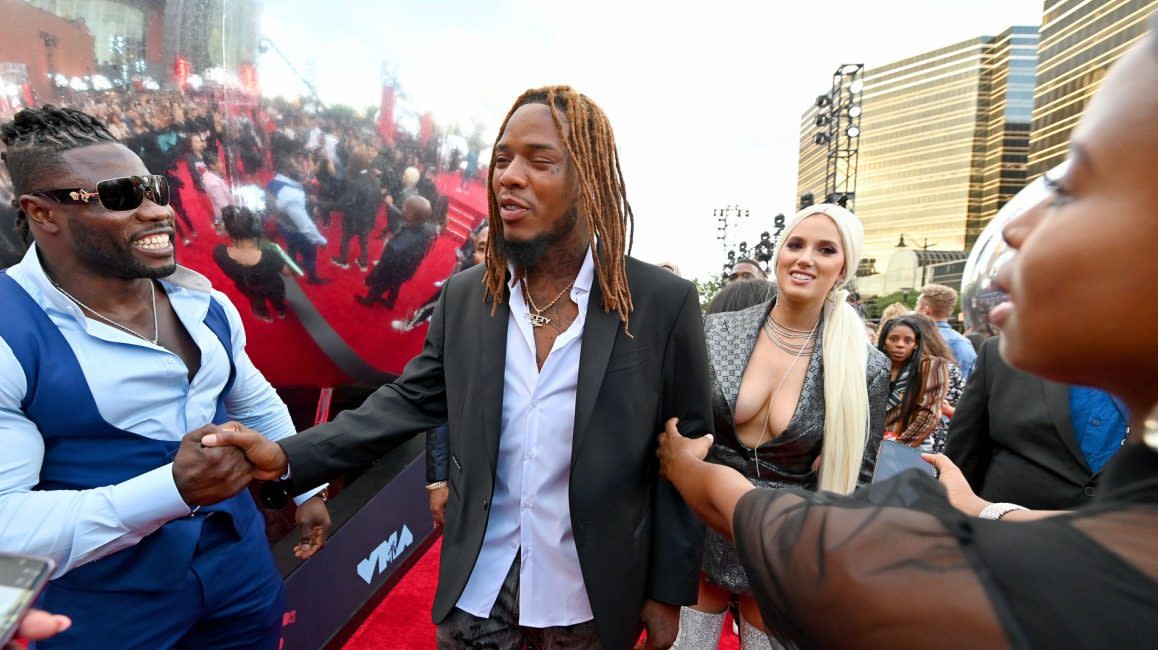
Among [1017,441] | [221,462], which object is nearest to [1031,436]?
[1017,441]

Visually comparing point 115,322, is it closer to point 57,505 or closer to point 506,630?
point 57,505

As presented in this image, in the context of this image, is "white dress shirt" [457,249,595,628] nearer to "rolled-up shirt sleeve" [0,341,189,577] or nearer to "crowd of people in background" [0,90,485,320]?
"rolled-up shirt sleeve" [0,341,189,577]

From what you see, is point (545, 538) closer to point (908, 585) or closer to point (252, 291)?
point (908, 585)

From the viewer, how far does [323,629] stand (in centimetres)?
257

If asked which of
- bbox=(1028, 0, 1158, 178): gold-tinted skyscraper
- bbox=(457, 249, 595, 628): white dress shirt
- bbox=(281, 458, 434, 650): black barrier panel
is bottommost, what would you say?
bbox=(281, 458, 434, 650): black barrier panel

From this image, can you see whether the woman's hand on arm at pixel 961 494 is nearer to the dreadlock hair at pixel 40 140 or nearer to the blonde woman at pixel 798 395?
the blonde woman at pixel 798 395

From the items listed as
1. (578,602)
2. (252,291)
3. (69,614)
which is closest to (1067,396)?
(578,602)

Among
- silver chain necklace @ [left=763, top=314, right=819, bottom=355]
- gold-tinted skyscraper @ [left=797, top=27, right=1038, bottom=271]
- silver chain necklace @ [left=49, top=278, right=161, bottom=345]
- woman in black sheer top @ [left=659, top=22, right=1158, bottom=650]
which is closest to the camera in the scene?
woman in black sheer top @ [left=659, top=22, right=1158, bottom=650]

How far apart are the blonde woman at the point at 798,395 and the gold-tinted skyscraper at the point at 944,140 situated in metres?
59.9

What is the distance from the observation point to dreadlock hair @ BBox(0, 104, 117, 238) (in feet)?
4.81

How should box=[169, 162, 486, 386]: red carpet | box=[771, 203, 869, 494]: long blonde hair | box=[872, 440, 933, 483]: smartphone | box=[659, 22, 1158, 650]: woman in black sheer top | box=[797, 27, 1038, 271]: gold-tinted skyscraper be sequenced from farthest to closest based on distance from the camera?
1. box=[797, 27, 1038, 271]: gold-tinted skyscraper
2. box=[169, 162, 486, 386]: red carpet
3. box=[771, 203, 869, 494]: long blonde hair
4. box=[872, 440, 933, 483]: smartphone
5. box=[659, 22, 1158, 650]: woman in black sheer top

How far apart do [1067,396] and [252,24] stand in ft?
11.1

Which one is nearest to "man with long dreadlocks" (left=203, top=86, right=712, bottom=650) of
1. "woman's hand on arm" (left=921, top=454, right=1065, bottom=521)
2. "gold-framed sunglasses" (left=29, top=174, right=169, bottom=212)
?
"woman's hand on arm" (left=921, top=454, right=1065, bottom=521)

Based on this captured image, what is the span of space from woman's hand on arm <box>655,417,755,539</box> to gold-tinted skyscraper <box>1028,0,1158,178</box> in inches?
1051
